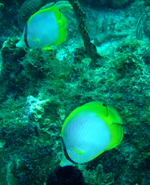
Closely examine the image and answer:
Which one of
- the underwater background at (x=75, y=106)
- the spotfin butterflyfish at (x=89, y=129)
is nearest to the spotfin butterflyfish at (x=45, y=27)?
the underwater background at (x=75, y=106)

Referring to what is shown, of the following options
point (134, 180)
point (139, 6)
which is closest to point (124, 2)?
point (139, 6)

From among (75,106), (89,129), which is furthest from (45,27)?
(89,129)

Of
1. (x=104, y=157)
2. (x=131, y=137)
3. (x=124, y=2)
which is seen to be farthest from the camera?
(x=124, y=2)

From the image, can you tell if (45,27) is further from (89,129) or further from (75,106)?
(89,129)

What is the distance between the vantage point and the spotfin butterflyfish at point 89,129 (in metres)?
1.47

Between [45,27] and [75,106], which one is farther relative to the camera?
[75,106]

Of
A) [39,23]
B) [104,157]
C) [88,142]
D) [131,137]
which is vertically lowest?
[104,157]

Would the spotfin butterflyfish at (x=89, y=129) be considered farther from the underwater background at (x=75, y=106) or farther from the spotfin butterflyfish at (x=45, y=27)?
the spotfin butterflyfish at (x=45, y=27)

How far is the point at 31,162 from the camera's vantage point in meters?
2.51

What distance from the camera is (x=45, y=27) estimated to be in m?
2.25

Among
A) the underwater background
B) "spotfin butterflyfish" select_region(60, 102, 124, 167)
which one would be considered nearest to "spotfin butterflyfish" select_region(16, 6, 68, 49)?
the underwater background

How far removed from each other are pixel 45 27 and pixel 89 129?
5.59 ft

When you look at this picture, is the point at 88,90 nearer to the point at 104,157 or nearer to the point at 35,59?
the point at 104,157

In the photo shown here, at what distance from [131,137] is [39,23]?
7.41 ft
